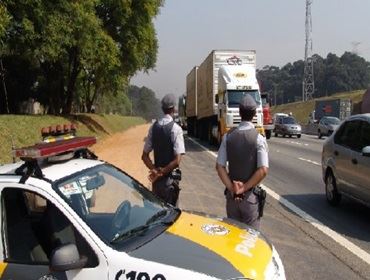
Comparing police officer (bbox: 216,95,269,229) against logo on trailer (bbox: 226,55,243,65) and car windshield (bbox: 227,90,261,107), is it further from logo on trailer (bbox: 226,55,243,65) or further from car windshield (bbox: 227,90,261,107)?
logo on trailer (bbox: 226,55,243,65)

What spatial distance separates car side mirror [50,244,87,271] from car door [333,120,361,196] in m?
6.81

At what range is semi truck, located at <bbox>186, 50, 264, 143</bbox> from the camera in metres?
24.8

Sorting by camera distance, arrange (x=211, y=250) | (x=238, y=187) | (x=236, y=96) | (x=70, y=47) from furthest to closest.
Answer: (x=70, y=47)
(x=236, y=96)
(x=238, y=187)
(x=211, y=250)

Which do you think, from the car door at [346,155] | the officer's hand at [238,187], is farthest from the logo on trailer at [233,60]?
the officer's hand at [238,187]

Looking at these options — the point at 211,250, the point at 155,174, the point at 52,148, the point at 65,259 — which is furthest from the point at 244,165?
the point at 65,259

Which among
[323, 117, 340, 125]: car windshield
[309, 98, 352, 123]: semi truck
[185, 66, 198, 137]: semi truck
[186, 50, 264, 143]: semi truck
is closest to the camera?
[186, 50, 264, 143]: semi truck

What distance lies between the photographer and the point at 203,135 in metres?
34.3

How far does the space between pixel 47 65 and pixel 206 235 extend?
38.2 metres

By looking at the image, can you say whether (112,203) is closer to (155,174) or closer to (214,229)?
(214,229)

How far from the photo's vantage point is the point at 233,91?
2512cm

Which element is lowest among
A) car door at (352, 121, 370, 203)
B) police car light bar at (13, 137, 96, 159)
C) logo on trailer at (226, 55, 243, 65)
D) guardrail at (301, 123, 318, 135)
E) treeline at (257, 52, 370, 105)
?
guardrail at (301, 123, 318, 135)

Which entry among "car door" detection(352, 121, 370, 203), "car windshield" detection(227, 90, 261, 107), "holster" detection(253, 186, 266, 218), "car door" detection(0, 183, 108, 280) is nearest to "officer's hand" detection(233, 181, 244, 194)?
"holster" detection(253, 186, 266, 218)

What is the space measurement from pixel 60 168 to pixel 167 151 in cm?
253

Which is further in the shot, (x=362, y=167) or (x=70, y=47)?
(x=70, y=47)
